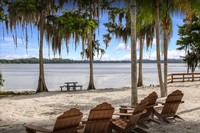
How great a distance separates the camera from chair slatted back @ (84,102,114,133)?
6230 mm

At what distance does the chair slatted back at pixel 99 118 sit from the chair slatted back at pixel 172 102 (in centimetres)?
301

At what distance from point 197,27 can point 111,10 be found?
7026 mm

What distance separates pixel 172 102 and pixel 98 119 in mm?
3435

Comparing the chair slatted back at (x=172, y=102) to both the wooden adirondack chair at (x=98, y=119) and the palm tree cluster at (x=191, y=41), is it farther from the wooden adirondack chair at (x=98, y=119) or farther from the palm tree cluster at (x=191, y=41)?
the palm tree cluster at (x=191, y=41)

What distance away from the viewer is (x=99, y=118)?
6.36 meters

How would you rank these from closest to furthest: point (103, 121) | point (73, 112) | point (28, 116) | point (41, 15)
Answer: point (73, 112) → point (103, 121) → point (28, 116) → point (41, 15)

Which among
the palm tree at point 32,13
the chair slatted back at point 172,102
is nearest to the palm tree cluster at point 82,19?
the palm tree at point 32,13

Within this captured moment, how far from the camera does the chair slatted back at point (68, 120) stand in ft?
18.6

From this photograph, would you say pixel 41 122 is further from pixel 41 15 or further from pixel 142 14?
pixel 41 15

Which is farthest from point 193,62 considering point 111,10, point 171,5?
point 171,5

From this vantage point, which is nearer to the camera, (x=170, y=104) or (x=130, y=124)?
(x=130, y=124)

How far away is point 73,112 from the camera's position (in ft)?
19.1

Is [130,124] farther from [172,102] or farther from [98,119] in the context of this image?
[172,102]

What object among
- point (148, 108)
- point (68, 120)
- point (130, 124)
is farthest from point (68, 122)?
point (148, 108)
